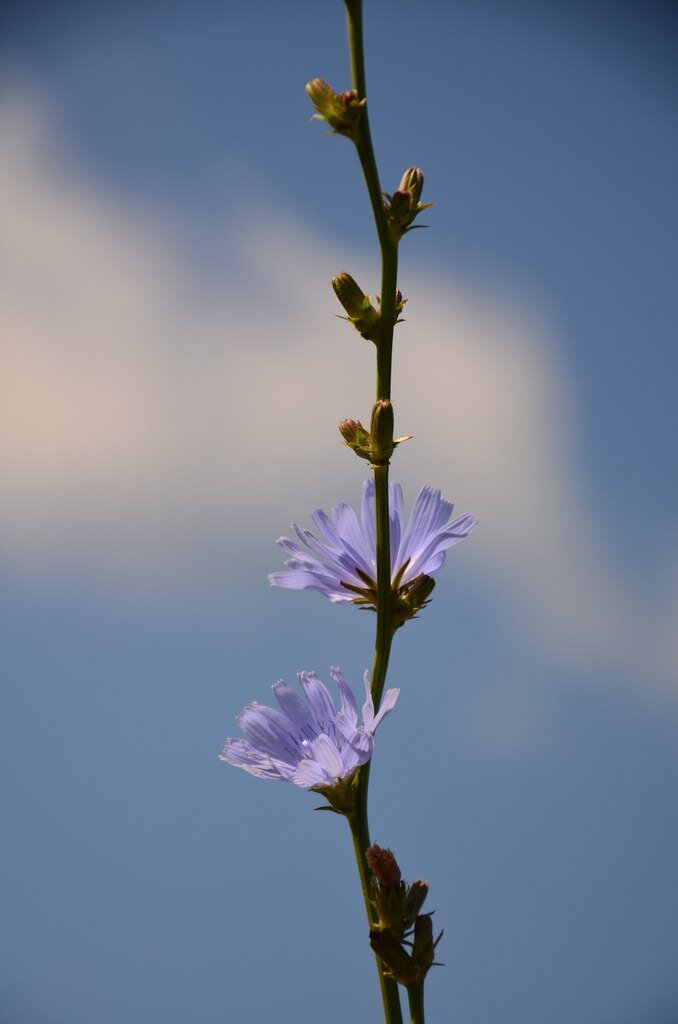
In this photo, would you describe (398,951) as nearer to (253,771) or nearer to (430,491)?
(253,771)

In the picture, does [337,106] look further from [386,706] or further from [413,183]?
[386,706]

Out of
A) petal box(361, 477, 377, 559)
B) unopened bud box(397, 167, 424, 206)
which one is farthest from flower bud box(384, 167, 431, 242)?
petal box(361, 477, 377, 559)

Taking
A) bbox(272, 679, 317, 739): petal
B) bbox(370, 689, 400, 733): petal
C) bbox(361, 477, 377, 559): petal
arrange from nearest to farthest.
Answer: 1. bbox(370, 689, 400, 733): petal
2. bbox(272, 679, 317, 739): petal
3. bbox(361, 477, 377, 559): petal

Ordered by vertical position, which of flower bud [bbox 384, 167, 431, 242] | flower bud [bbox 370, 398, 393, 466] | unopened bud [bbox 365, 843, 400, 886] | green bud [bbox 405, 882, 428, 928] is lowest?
green bud [bbox 405, 882, 428, 928]

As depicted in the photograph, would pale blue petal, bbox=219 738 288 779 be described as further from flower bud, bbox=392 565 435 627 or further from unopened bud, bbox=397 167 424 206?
unopened bud, bbox=397 167 424 206

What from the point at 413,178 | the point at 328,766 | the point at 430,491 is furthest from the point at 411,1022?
the point at 413,178

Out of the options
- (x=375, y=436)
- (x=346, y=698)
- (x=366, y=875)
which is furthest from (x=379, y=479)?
(x=366, y=875)

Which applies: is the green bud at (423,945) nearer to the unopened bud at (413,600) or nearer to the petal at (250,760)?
the petal at (250,760)
